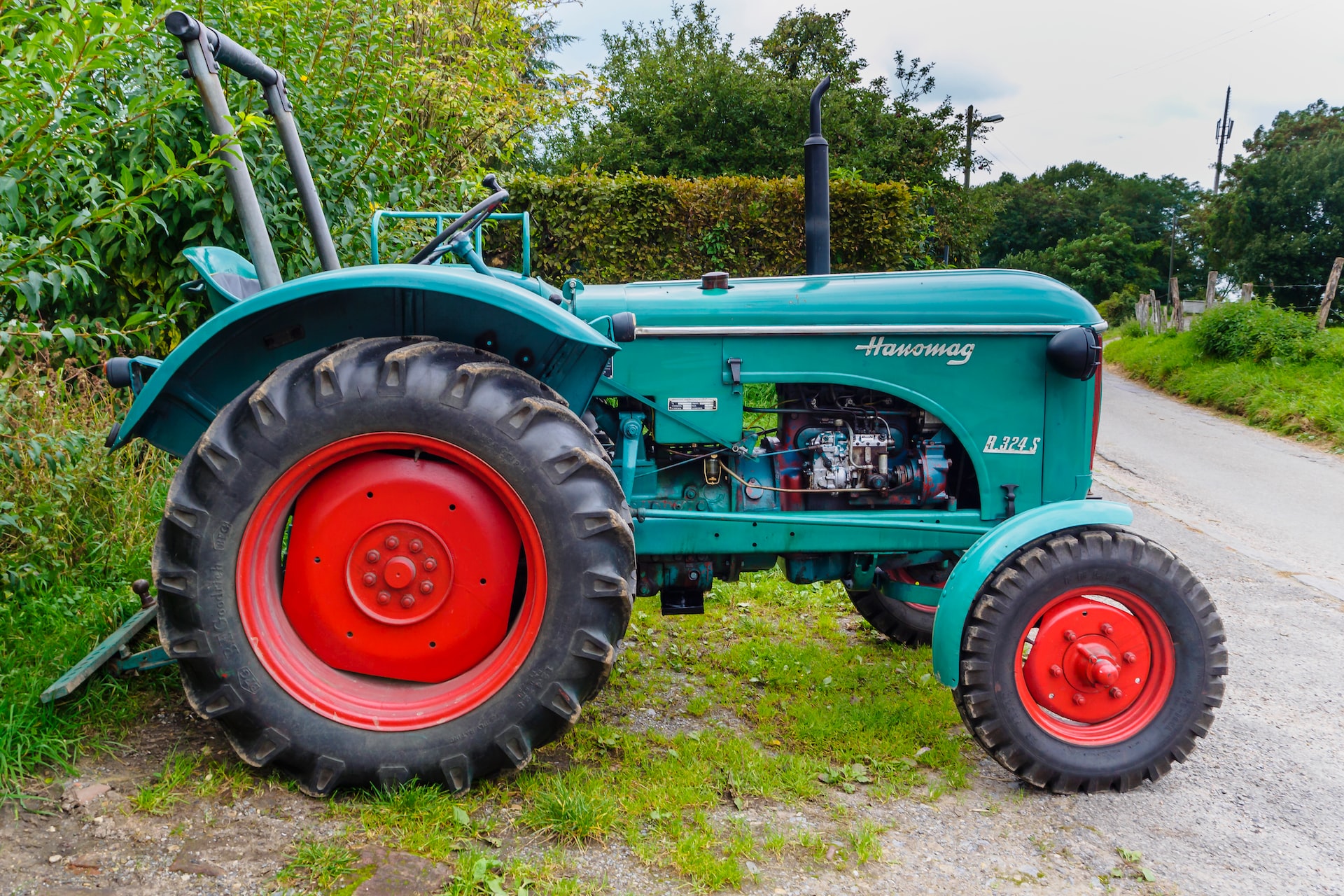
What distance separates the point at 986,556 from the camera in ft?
8.64

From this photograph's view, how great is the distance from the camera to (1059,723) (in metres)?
2.66

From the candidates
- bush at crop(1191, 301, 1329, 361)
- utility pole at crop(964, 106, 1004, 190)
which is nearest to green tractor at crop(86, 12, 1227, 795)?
bush at crop(1191, 301, 1329, 361)

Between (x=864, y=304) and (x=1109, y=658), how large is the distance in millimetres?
1323

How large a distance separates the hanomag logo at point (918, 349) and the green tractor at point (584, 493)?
1cm

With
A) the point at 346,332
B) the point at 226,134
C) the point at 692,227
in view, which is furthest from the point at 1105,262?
the point at 346,332

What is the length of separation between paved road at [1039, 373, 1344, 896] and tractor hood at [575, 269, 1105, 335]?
4.96 ft

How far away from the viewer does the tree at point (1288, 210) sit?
1147 inches

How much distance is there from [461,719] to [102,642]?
1391 millimetres

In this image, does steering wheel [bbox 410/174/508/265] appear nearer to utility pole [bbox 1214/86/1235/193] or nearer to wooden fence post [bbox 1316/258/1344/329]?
wooden fence post [bbox 1316/258/1344/329]

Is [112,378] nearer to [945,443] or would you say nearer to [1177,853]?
[945,443]

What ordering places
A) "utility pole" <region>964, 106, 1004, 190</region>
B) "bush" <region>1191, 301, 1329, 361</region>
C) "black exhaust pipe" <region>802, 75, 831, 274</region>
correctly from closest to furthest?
"black exhaust pipe" <region>802, 75, 831, 274</region> < "bush" <region>1191, 301, 1329, 361</region> < "utility pole" <region>964, 106, 1004, 190</region>

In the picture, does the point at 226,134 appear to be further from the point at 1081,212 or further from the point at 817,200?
the point at 1081,212

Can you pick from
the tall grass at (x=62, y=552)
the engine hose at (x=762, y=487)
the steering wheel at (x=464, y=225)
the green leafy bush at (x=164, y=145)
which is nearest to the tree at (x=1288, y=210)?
the green leafy bush at (x=164, y=145)

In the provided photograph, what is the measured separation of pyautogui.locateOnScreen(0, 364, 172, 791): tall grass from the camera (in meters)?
2.48
